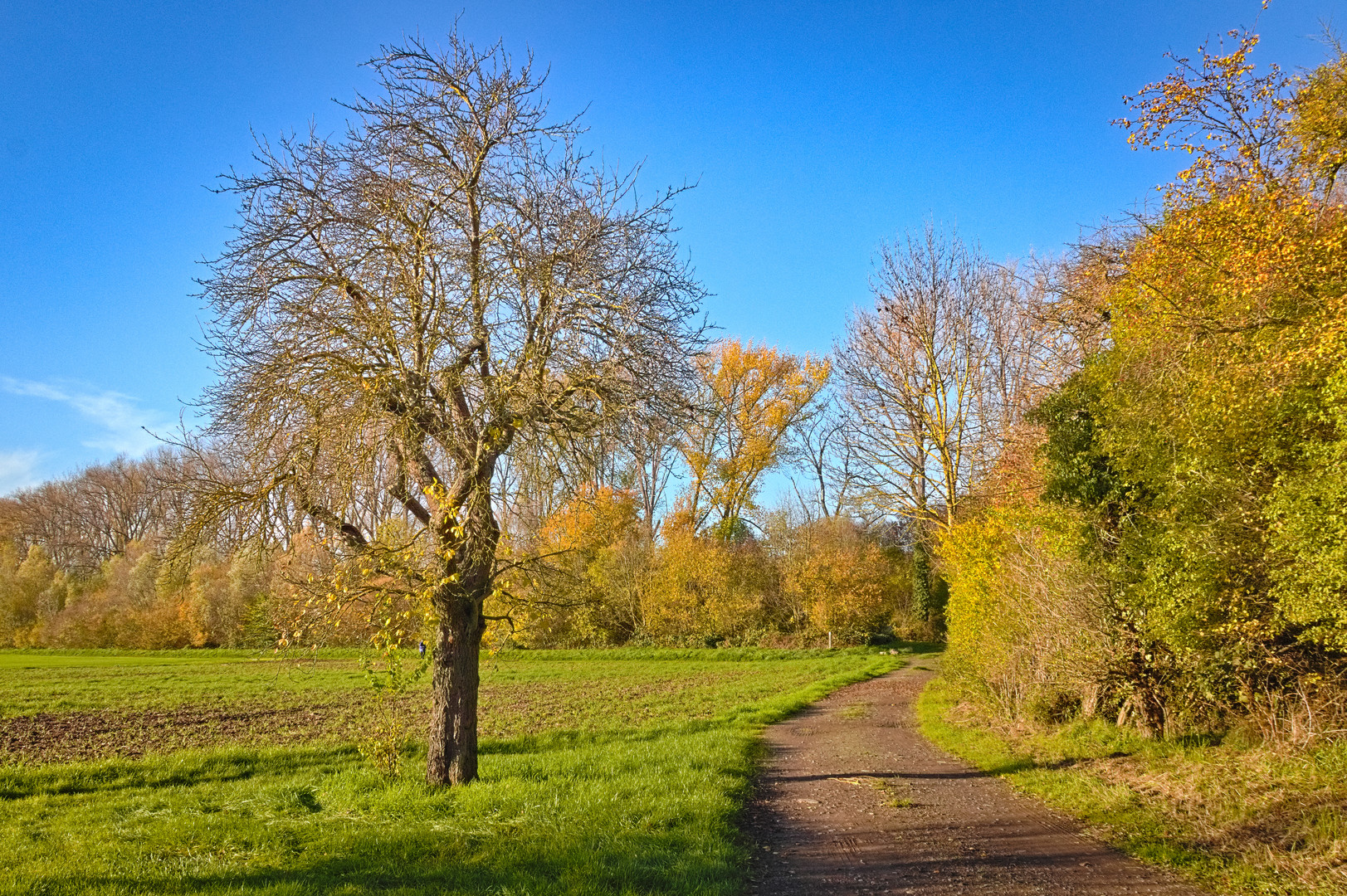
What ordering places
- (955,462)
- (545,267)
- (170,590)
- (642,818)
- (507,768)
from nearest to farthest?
1. (642,818)
2. (545,267)
3. (507,768)
4. (955,462)
5. (170,590)

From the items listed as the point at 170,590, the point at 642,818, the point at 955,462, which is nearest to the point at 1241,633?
the point at 642,818

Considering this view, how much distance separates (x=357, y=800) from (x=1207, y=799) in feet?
29.5

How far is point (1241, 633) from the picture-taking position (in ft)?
29.0

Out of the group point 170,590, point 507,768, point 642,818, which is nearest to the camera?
point 642,818

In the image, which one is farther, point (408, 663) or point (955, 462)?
point (955, 462)

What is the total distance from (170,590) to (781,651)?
36366 millimetres

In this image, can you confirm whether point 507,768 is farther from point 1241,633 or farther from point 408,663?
point 1241,633

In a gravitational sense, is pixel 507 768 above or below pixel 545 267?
below

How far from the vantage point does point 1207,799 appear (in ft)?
24.6

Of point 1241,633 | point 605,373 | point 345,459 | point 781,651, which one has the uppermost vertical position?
point 605,373

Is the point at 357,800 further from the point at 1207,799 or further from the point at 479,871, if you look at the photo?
the point at 1207,799

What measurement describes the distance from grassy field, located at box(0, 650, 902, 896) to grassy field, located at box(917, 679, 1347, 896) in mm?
3717

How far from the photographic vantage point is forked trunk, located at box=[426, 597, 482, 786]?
8.75 m

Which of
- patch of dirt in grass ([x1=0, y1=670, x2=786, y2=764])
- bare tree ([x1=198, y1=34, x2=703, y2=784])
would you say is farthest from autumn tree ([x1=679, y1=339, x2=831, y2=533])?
bare tree ([x1=198, y1=34, x2=703, y2=784])
